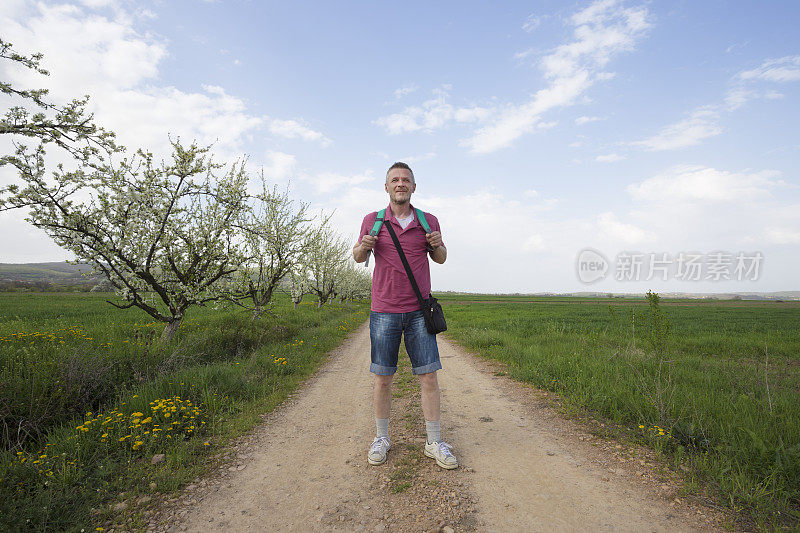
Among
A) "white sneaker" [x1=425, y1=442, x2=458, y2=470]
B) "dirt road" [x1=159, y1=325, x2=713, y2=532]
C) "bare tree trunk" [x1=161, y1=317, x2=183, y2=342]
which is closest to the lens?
"dirt road" [x1=159, y1=325, x2=713, y2=532]

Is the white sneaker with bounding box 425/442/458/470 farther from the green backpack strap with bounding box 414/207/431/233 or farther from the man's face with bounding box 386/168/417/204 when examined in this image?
the man's face with bounding box 386/168/417/204

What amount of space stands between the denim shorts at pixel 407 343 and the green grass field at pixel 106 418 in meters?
2.07

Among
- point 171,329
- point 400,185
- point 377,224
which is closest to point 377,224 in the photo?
point 377,224

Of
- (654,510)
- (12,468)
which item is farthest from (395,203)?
(12,468)

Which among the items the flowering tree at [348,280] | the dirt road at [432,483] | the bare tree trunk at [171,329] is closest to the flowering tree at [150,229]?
the bare tree trunk at [171,329]

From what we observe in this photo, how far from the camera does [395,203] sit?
3.59 meters

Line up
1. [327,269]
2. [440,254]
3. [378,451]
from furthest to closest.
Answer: [327,269] → [440,254] → [378,451]

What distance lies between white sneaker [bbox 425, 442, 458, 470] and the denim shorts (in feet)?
2.42

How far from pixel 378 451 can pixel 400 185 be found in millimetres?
2667

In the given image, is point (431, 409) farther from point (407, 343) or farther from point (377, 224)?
point (377, 224)

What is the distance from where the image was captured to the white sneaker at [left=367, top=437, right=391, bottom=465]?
11.1ft

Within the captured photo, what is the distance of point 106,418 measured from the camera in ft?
13.0

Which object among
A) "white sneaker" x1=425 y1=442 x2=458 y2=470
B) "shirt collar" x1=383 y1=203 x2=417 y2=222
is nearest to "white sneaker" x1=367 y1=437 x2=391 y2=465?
"white sneaker" x1=425 y1=442 x2=458 y2=470

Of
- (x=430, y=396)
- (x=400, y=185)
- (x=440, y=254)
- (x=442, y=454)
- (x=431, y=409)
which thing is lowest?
(x=442, y=454)
